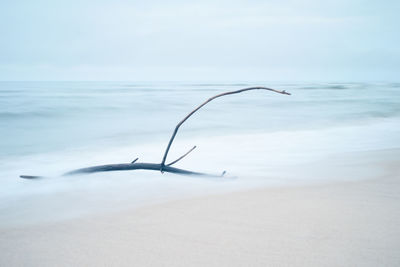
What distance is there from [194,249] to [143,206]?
0.51 m

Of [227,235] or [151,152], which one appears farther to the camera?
[151,152]

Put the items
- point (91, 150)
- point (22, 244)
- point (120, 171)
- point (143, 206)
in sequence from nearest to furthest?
point (22, 244)
point (143, 206)
point (120, 171)
point (91, 150)

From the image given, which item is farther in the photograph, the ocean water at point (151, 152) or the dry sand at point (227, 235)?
the ocean water at point (151, 152)

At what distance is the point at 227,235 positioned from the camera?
125cm

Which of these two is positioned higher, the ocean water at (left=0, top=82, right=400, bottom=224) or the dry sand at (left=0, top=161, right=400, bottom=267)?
the dry sand at (left=0, top=161, right=400, bottom=267)

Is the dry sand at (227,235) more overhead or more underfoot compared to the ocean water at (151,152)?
more overhead

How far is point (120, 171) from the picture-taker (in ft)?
7.30

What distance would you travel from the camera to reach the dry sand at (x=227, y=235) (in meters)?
1.09

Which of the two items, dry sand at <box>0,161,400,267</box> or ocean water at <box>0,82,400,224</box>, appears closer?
dry sand at <box>0,161,400,267</box>

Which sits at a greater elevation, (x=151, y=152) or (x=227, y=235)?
(x=227, y=235)

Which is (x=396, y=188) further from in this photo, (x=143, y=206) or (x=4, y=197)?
(x=4, y=197)

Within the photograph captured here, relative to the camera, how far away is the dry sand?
1.09 m

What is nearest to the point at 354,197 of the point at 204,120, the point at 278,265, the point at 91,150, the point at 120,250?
the point at 278,265

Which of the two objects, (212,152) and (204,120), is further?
(204,120)
